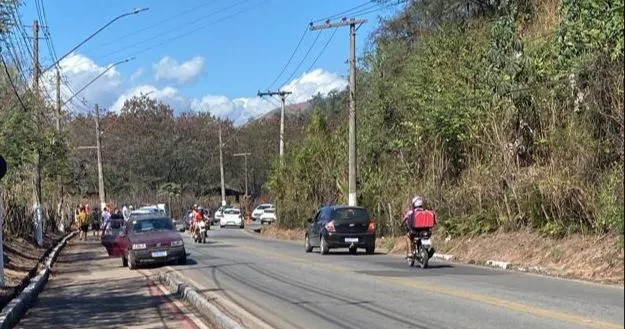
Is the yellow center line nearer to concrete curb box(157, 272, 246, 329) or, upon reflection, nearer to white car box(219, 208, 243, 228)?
concrete curb box(157, 272, 246, 329)

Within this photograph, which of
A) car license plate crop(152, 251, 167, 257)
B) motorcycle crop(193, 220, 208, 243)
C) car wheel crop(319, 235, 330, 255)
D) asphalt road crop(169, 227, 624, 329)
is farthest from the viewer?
motorcycle crop(193, 220, 208, 243)

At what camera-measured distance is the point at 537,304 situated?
44.0 feet

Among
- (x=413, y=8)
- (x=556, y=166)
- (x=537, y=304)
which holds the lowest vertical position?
(x=537, y=304)

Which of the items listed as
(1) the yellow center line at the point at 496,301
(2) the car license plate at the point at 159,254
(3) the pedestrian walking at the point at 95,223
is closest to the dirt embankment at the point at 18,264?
(2) the car license plate at the point at 159,254

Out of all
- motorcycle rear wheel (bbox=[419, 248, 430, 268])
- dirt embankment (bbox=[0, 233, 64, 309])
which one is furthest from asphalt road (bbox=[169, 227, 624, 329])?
dirt embankment (bbox=[0, 233, 64, 309])

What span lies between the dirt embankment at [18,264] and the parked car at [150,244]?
2519mm

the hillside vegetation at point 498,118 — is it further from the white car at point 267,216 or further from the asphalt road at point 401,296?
the white car at point 267,216

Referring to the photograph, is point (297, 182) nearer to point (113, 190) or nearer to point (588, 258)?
point (588, 258)

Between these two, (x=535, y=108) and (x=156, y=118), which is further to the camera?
(x=156, y=118)

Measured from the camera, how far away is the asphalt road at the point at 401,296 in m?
12.0

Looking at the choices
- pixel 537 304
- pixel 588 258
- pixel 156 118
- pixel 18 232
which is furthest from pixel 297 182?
pixel 156 118

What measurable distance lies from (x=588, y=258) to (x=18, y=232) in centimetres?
2240

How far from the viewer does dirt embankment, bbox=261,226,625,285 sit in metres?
18.2

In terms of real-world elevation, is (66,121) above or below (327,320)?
above
